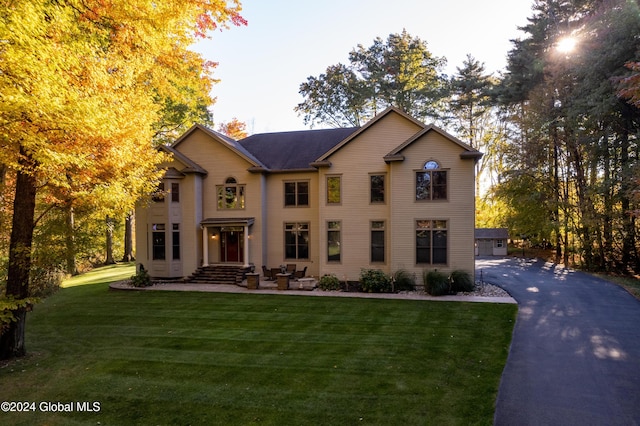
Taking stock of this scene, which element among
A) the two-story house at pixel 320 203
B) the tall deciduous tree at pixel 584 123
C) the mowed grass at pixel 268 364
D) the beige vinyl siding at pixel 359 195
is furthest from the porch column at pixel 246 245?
the tall deciduous tree at pixel 584 123

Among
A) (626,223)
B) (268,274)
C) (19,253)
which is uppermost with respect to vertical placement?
(626,223)

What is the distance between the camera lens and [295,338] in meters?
9.98

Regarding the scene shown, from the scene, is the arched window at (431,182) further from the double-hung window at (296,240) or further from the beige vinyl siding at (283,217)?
the double-hung window at (296,240)

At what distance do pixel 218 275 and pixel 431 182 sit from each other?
1193cm

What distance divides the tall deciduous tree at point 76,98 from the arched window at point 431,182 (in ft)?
35.6

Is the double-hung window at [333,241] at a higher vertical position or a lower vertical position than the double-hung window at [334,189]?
lower

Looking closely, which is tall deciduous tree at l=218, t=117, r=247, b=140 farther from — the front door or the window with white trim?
the window with white trim

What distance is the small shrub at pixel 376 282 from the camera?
16156 mm

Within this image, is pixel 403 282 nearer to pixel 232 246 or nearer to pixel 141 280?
pixel 232 246

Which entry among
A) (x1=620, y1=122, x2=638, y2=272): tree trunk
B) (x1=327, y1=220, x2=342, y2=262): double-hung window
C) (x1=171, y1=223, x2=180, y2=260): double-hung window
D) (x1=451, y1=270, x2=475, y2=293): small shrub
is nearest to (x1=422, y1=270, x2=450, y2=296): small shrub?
(x1=451, y1=270, x2=475, y2=293): small shrub

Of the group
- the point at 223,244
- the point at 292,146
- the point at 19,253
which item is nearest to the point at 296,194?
the point at 292,146

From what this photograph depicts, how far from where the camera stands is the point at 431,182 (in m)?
16.8

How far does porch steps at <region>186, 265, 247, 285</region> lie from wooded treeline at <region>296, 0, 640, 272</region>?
16480mm

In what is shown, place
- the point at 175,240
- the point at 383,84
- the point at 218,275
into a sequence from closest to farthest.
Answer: the point at 218,275
the point at 175,240
the point at 383,84
